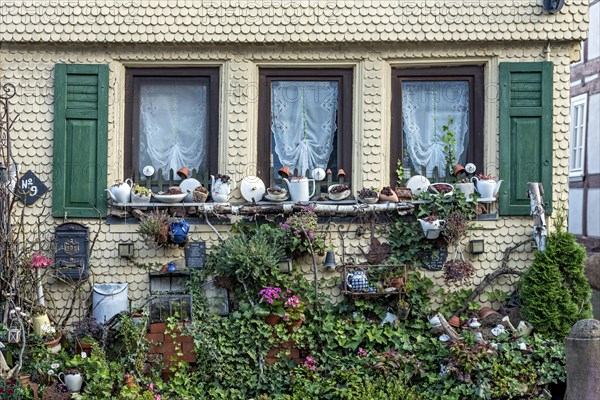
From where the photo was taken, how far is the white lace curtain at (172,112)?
32.8ft

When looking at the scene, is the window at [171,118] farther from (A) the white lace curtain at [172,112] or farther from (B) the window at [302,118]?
(B) the window at [302,118]

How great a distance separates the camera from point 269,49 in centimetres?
977

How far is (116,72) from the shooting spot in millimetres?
9758

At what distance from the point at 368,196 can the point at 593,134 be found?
9.40 metres

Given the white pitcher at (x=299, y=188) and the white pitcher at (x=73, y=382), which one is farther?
the white pitcher at (x=299, y=188)

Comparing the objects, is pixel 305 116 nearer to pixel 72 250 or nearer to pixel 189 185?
pixel 189 185

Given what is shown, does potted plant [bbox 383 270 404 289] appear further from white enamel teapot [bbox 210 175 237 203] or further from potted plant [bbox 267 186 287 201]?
white enamel teapot [bbox 210 175 237 203]

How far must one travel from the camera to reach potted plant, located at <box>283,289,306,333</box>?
8984 mm

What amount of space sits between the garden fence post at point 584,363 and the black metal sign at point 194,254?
434 cm

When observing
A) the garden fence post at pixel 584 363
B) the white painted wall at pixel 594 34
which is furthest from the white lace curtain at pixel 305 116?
the white painted wall at pixel 594 34

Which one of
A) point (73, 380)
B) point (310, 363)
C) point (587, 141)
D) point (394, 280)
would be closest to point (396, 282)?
point (394, 280)

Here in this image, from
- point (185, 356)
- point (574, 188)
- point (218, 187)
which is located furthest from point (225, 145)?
point (574, 188)

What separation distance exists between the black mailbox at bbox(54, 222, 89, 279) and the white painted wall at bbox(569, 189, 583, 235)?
11.6 m

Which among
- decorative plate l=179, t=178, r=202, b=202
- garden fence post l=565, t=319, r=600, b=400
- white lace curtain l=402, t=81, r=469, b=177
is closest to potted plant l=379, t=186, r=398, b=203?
white lace curtain l=402, t=81, r=469, b=177
